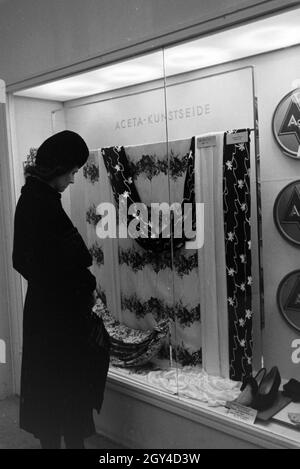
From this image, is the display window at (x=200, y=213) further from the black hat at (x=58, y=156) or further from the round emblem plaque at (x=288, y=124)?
the black hat at (x=58, y=156)

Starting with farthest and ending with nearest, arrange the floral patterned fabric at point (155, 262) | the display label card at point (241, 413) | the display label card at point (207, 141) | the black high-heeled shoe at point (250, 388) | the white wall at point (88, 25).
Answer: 1. the floral patterned fabric at point (155, 262)
2. the display label card at point (207, 141)
3. the black high-heeled shoe at point (250, 388)
4. the display label card at point (241, 413)
5. the white wall at point (88, 25)

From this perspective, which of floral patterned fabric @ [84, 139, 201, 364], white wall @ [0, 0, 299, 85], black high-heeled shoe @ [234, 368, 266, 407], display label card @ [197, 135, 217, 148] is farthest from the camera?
floral patterned fabric @ [84, 139, 201, 364]

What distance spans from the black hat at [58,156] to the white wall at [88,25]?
440 mm

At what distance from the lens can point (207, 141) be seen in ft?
7.15

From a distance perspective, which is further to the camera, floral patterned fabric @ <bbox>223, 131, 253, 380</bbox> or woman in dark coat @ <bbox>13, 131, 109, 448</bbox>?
floral patterned fabric @ <bbox>223, 131, 253, 380</bbox>

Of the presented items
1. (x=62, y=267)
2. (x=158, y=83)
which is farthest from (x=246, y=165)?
(x=62, y=267)

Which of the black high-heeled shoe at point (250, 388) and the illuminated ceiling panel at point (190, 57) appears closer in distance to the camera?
the illuminated ceiling panel at point (190, 57)

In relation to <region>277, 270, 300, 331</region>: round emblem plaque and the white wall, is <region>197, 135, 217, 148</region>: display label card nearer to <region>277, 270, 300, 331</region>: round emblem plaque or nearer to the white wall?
the white wall

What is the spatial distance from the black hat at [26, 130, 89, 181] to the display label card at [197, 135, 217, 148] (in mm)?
505

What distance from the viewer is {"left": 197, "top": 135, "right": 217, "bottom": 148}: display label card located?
2.16 metres

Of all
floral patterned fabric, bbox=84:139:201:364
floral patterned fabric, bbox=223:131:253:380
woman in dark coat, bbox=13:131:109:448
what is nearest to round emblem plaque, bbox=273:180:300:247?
floral patterned fabric, bbox=223:131:253:380

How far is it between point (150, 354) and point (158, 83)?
129cm

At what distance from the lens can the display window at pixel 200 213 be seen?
6.79ft

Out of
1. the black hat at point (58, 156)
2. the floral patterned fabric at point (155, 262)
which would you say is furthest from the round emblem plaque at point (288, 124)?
the black hat at point (58, 156)
